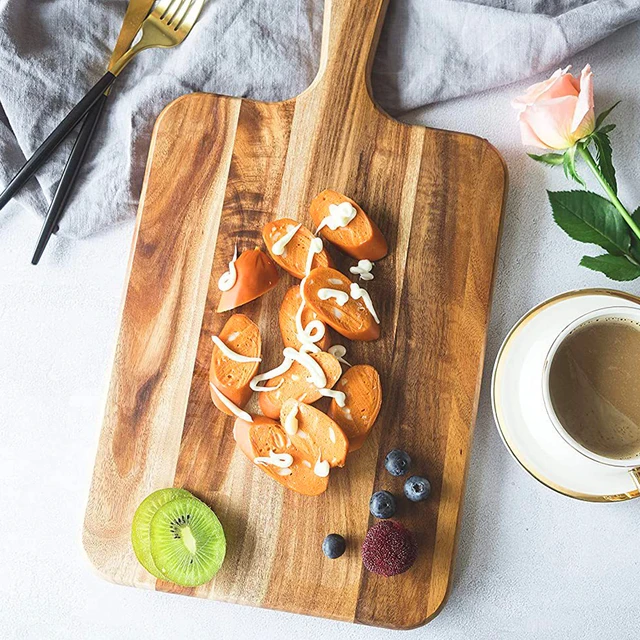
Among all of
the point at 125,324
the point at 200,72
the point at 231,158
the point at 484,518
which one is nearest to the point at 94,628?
the point at 125,324

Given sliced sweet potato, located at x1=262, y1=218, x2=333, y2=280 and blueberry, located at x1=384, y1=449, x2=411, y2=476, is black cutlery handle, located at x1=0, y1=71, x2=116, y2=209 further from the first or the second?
blueberry, located at x1=384, y1=449, x2=411, y2=476

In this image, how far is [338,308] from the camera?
132 cm

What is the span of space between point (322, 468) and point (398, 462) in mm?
121

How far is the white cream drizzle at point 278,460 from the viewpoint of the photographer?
4.22 feet

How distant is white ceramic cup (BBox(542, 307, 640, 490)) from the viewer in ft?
3.80

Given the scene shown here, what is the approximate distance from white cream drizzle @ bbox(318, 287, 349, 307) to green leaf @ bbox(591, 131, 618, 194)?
1.53 ft

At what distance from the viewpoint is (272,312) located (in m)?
1.36

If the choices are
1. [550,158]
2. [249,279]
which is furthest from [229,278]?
[550,158]

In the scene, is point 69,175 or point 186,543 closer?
point 186,543

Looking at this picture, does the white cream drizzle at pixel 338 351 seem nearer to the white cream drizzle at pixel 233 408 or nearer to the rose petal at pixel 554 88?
the white cream drizzle at pixel 233 408

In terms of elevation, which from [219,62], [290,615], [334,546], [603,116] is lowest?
[290,615]

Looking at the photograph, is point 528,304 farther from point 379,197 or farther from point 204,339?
point 204,339

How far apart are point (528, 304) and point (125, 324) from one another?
687 mm

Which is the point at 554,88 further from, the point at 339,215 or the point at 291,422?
the point at 291,422
